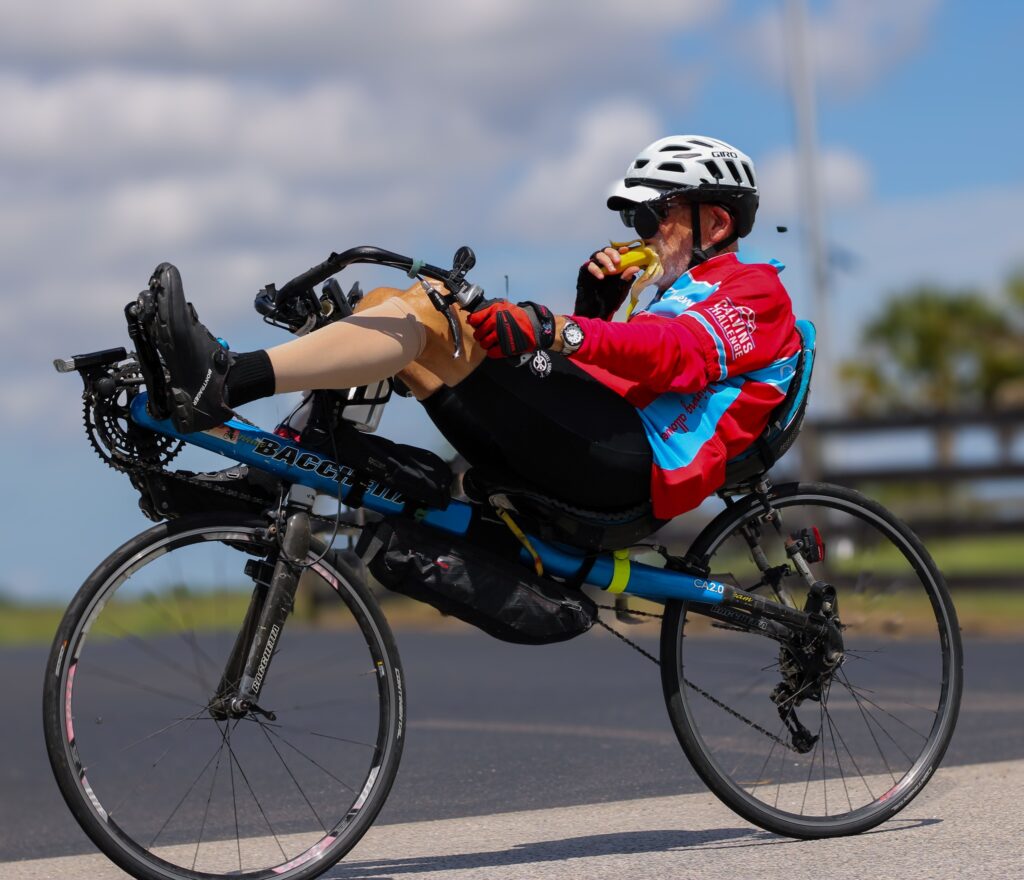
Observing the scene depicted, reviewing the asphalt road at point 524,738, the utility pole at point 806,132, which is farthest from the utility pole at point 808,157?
the asphalt road at point 524,738

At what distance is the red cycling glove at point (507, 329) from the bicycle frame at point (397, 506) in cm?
55

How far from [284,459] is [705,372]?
1.11 meters

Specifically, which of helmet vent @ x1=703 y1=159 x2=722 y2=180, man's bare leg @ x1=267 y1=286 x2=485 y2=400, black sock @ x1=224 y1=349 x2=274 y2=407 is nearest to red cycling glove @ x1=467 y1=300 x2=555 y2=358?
man's bare leg @ x1=267 y1=286 x2=485 y2=400

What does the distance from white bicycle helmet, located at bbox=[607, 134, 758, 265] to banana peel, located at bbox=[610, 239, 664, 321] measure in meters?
0.09

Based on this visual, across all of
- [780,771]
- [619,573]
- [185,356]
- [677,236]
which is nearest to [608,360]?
[619,573]

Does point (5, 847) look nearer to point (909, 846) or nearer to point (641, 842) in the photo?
point (641, 842)

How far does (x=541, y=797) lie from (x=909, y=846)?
1648 millimetres

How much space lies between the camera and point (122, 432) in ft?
13.6

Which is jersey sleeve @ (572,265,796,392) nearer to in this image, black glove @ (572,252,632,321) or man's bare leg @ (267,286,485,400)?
black glove @ (572,252,632,321)

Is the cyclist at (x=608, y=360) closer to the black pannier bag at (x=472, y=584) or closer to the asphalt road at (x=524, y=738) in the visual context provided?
the black pannier bag at (x=472, y=584)

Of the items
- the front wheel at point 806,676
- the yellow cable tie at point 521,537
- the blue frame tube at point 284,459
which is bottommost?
the front wheel at point 806,676

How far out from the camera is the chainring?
4.09 m

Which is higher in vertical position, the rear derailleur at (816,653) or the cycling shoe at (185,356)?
the cycling shoe at (185,356)

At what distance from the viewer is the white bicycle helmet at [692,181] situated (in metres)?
4.89
